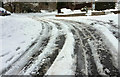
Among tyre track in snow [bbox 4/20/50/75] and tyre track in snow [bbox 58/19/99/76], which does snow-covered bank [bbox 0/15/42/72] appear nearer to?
tyre track in snow [bbox 4/20/50/75]

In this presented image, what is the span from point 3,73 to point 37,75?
107 centimetres

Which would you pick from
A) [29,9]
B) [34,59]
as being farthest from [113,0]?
[34,59]

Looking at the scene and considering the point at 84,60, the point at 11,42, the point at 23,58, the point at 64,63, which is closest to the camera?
the point at 64,63

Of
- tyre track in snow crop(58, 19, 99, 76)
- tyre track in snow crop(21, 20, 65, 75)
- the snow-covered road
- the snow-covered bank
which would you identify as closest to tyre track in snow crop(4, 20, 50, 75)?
the snow-covered road

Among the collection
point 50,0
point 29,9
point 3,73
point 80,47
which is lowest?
point 3,73

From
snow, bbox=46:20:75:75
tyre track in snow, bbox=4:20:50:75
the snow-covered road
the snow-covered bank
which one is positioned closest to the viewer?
snow, bbox=46:20:75:75

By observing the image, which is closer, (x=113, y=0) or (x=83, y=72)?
(x=83, y=72)

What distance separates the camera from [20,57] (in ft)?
17.0

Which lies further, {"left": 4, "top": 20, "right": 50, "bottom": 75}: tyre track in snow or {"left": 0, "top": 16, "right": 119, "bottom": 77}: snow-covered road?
{"left": 4, "top": 20, "right": 50, "bottom": 75}: tyre track in snow

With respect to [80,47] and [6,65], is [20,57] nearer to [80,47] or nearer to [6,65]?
[6,65]

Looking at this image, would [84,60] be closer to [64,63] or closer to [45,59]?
[64,63]

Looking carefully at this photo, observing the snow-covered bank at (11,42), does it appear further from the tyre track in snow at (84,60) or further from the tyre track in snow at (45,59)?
the tyre track in snow at (84,60)

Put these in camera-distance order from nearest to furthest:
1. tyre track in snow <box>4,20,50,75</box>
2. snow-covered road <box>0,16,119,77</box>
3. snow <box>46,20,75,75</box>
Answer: snow <box>46,20,75,75</box>
snow-covered road <box>0,16,119,77</box>
tyre track in snow <box>4,20,50,75</box>

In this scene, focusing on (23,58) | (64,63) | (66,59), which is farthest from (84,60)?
(23,58)
